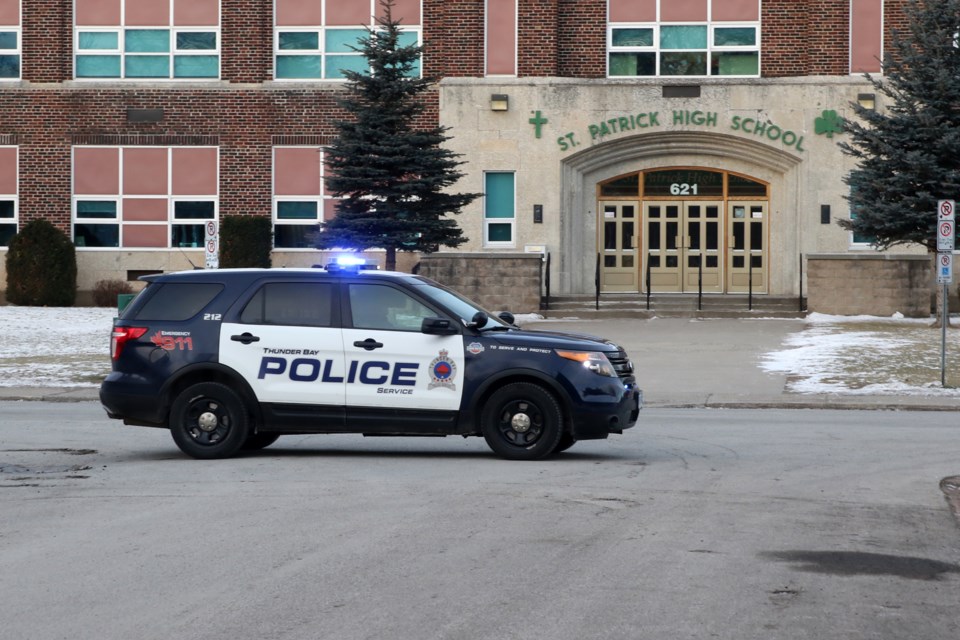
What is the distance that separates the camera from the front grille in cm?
1317

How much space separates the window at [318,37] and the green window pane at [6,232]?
8.11 meters

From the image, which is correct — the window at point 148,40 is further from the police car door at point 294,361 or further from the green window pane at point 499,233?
the police car door at point 294,361

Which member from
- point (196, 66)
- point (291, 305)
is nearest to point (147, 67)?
point (196, 66)

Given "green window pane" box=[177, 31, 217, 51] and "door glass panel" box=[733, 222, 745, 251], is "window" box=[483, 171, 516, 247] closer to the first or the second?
"door glass panel" box=[733, 222, 745, 251]

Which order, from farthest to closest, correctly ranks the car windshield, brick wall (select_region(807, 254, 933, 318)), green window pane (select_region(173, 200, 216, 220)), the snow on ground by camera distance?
green window pane (select_region(173, 200, 216, 220))
brick wall (select_region(807, 254, 933, 318))
the snow on ground
the car windshield

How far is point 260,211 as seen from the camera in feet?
132

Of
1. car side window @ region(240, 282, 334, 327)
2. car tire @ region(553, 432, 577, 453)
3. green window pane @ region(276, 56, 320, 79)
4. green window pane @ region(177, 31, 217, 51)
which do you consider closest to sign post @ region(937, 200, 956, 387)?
car tire @ region(553, 432, 577, 453)

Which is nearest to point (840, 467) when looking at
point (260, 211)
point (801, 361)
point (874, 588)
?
point (874, 588)

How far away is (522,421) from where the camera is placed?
42.8ft

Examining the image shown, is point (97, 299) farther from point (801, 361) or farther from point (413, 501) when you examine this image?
point (413, 501)

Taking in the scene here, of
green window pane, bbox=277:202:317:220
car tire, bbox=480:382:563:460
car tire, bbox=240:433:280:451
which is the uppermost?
green window pane, bbox=277:202:317:220

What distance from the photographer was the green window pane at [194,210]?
40.6 m

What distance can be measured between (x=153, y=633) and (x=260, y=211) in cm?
3410

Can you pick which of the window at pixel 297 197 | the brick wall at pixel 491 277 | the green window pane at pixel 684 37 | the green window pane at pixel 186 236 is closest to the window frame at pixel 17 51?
the green window pane at pixel 186 236
